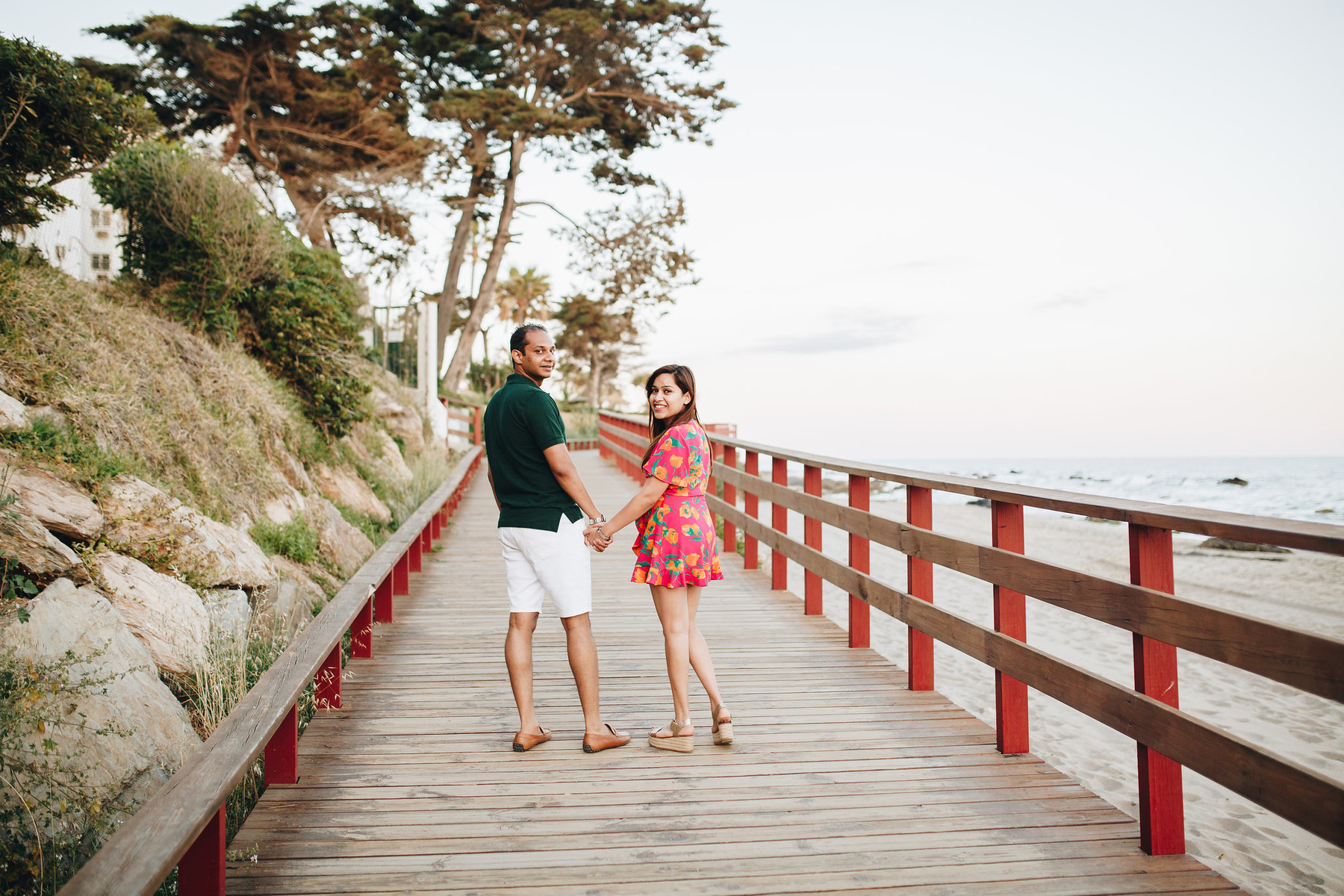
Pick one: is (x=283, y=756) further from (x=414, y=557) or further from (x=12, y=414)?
(x=414, y=557)

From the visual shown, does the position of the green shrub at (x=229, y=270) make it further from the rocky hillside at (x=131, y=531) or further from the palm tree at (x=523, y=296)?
the palm tree at (x=523, y=296)

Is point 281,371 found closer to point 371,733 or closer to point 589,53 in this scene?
point 371,733

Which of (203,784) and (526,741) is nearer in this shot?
(203,784)

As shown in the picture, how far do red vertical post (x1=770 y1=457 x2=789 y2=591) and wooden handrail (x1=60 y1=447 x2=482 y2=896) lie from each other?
345cm

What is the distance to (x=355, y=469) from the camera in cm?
1068

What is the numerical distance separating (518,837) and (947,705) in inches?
89.4

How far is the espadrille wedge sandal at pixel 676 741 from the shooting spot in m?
3.49

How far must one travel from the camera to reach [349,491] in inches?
379

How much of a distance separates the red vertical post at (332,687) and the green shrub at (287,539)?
261 cm

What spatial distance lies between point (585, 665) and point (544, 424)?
102 cm

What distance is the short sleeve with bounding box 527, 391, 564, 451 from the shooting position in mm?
3361

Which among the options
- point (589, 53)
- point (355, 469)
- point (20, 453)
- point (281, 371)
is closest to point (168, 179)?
point (281, 371)

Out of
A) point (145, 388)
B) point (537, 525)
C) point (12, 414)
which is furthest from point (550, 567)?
point (145, 388)

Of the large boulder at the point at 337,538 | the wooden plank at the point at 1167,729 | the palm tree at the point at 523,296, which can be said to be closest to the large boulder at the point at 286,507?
the large boulder at the point at 337,538
